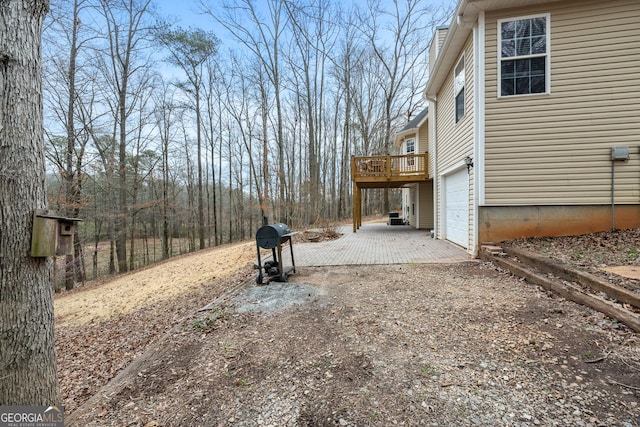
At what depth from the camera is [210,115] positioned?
66.2ft

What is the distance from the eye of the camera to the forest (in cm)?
1170

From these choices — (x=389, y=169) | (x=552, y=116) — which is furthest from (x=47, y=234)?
(x=389, y=169)

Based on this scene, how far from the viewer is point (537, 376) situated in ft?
6.77

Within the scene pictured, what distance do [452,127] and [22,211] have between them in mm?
8623

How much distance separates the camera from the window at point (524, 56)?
5.71 m

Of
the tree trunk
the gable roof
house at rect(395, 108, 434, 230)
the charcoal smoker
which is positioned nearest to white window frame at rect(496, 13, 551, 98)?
the gable roof

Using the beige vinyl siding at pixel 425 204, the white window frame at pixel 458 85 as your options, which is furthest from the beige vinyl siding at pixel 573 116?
the beige vinyl siding at pixel 425 204

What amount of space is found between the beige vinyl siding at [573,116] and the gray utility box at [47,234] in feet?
22.0

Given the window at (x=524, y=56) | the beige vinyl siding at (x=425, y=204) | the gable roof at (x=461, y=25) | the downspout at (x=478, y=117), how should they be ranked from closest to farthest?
1. the gable roof at (x=461, y=25)
2. the window at (x=524, y=56)
3. the downspout at (x=478, y=117)
4. the beige vinyl siding at (x=425, y=204)

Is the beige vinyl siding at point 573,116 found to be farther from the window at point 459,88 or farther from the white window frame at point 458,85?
the window at point 459,88

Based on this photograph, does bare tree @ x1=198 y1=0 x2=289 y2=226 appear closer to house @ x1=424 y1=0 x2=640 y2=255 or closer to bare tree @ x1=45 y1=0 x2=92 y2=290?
bare tree @ x1=45 y1=0 x2=92 y2=290

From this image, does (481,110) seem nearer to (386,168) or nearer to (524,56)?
(524,56)

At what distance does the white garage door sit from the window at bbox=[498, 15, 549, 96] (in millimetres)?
2077

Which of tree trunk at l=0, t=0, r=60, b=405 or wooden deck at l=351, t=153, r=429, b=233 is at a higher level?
wooden deck at l=351, t=153, r=429, b=233
